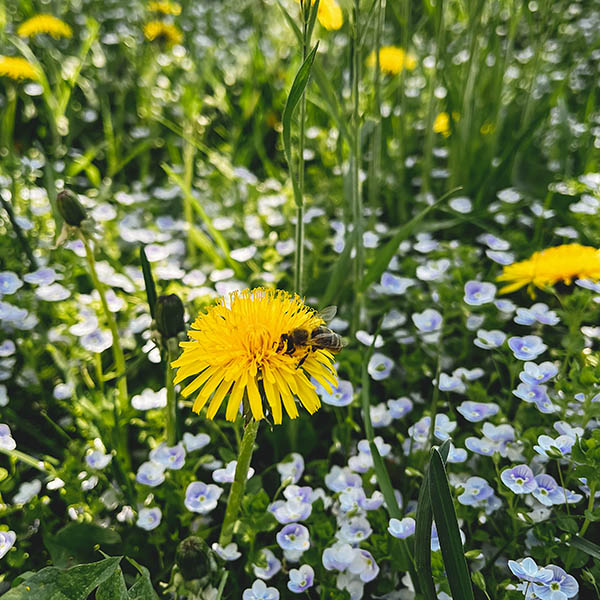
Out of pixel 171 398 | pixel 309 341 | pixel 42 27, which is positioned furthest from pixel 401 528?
pixel 42 27

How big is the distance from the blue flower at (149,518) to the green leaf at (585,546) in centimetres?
73

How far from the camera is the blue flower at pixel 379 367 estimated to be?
4.65 ft

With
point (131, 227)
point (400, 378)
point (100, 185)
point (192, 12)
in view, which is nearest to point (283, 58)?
point (192, 12)

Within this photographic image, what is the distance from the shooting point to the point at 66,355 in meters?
1.58

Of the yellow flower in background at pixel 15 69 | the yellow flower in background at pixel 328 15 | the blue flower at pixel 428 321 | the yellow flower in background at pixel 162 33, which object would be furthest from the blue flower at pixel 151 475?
the yellow flower in background at pixel 162 33

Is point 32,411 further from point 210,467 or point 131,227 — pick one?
point 131,227

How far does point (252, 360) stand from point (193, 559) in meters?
0.33

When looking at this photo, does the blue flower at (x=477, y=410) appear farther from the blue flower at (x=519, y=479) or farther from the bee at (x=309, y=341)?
the bee at (x=309, y=341)

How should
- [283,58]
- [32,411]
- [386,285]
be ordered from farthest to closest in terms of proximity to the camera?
[283,58] → [386,285] → [32,411]

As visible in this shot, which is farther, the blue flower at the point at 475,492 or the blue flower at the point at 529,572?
the blue flower at the point at 475,492

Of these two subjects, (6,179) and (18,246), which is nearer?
(18,246)

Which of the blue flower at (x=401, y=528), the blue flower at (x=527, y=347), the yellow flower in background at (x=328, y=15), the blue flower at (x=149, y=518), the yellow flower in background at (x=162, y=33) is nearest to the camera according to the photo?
the blue flower at (x=401, y=528)

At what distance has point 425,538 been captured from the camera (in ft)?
2.98

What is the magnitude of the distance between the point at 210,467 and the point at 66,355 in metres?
0.53
